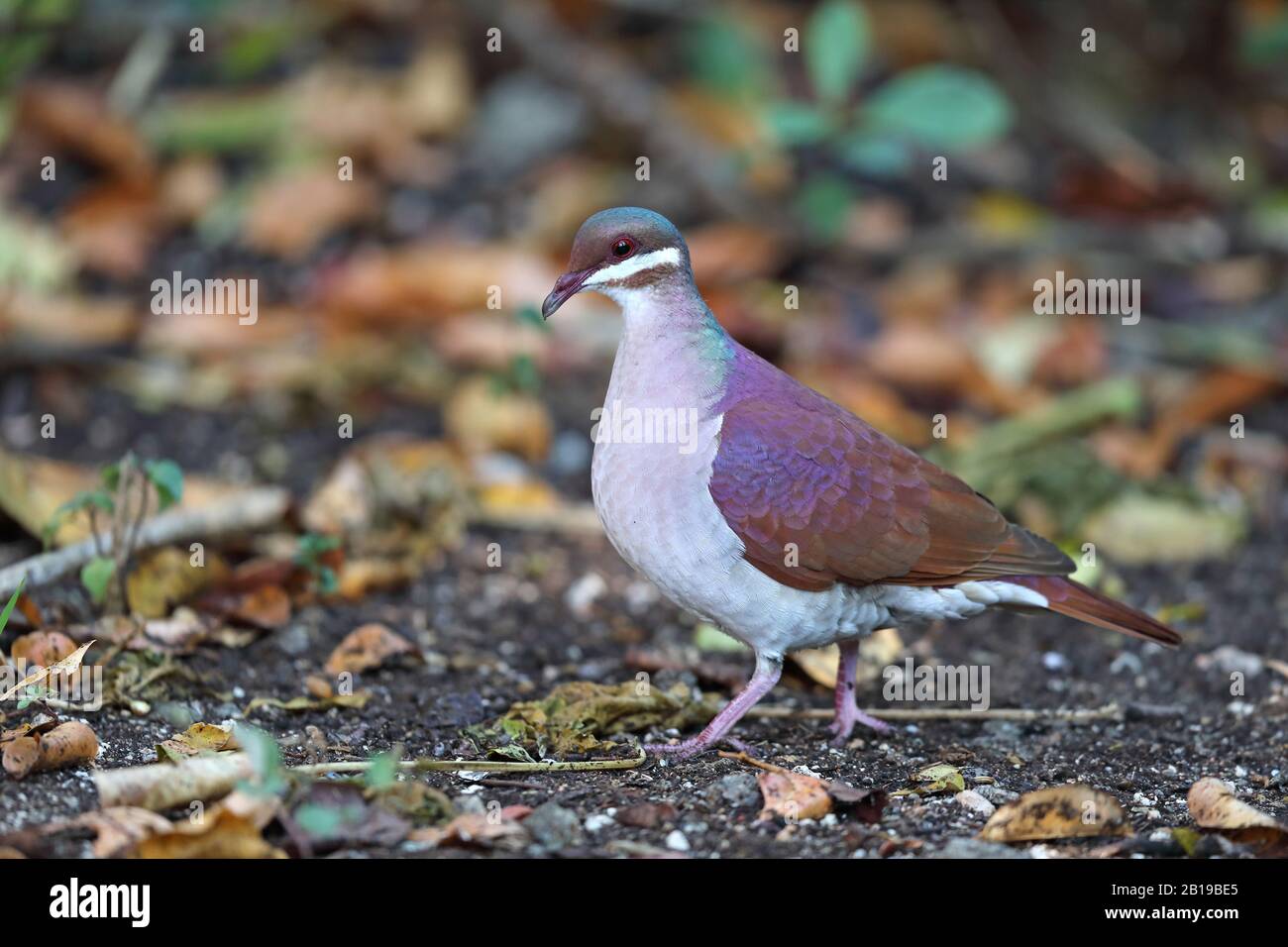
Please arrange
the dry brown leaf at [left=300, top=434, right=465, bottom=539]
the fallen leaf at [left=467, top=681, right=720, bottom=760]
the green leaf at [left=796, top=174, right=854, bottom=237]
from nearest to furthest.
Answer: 1. the fallen leaf at [left=467, top=681, right=720, bottom=760]
2. the dry brown leaf at [left=300, top=434, right=465, bottom=539]
3. the green leaf at [left=796, top=174, right=854, bottom=237]

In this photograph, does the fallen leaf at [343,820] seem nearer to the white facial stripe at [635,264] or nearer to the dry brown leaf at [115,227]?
the white facial stripe at [635,264]

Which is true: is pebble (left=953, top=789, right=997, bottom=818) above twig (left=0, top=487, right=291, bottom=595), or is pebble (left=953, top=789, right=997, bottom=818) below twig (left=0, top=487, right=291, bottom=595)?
below

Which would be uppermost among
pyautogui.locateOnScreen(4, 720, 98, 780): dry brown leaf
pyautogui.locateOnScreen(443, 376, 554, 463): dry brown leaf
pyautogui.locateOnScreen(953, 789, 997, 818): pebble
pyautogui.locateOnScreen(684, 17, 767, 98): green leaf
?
pyautogui.locateOnScreen(684, 17, 767, 98): green leaf

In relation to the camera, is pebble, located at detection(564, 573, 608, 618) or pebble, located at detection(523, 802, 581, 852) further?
pebble, located at detection(564, 573, 608, 618)

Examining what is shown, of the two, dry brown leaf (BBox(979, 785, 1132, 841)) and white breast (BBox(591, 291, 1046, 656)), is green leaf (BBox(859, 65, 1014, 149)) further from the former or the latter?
dry brown leaf (BBox(979, 785, 1132, 841))

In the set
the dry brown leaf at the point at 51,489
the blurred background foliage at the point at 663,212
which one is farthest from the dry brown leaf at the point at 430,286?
the dry brown leaf at the point at 51,489

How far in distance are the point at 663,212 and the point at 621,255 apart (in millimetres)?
4371

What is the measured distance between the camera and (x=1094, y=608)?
Answer: 4.55 metres

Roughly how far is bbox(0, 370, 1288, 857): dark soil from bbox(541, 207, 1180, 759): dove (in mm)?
360

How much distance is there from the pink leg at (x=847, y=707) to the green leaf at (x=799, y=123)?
124 inches

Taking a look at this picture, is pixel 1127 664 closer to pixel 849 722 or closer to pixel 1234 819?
pixel 849 722

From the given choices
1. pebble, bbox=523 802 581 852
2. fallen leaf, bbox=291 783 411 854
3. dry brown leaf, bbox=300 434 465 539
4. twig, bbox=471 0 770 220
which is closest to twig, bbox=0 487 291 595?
dry brown leaf, bbox=300 434 465 539

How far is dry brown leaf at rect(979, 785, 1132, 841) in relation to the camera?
368 cm

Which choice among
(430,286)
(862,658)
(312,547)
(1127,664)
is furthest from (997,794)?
(430,286)
